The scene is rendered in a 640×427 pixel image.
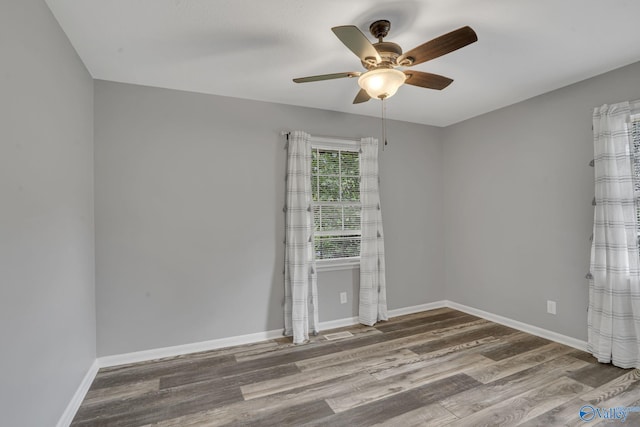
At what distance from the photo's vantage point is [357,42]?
5.49 feet

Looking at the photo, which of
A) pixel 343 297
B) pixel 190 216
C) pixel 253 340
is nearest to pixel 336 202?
pixel 343 297

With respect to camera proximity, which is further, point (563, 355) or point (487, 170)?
point (487, 170)

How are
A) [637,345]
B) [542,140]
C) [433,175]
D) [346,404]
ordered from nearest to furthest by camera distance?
[346,404], [637,345], [542,140], [433,175]

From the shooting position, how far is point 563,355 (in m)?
2.78

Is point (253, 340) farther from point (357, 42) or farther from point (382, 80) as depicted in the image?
point (357, 42)

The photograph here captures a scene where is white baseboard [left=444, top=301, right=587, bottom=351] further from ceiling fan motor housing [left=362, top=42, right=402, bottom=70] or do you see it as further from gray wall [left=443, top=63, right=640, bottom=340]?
ceiling fan motor housing [left=362, top=42, right=402, bottom=70]

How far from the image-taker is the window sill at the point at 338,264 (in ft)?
11.6

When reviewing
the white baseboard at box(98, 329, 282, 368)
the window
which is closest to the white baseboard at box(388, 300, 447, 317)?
the window

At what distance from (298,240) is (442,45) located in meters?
2.19

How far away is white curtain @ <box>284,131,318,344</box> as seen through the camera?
324 centimetres

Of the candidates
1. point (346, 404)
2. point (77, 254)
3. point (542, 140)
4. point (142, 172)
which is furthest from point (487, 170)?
point (77, 254)

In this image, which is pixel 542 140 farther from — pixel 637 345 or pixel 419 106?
pixel 637 345

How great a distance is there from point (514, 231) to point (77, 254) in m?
4.18

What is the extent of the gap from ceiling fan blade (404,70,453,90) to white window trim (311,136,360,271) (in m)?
1.48
